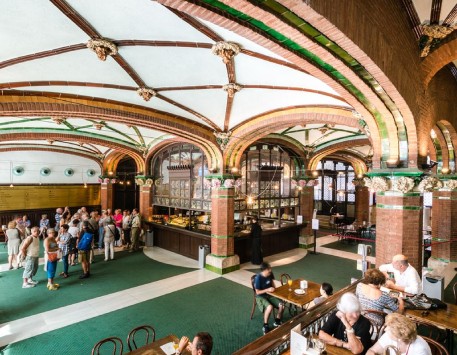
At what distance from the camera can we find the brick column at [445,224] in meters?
8.90

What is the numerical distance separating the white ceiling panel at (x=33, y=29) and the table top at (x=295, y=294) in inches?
203

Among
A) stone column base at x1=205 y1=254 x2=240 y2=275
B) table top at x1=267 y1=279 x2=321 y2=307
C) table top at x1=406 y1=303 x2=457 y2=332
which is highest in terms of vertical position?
table top at x1=406 y1=303 x2=457 y2=332

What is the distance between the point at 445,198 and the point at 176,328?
9.12m

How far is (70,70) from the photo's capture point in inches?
183

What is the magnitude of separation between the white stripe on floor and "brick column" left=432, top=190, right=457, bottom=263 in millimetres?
7497

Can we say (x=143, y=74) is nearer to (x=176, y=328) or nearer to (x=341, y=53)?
(x=341, y=53)

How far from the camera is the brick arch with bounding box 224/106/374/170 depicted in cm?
621

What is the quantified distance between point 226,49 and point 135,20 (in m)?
→ 1.25

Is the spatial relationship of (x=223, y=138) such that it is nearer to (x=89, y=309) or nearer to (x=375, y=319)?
(x=89, y=309)

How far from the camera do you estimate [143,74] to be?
16.3 feet

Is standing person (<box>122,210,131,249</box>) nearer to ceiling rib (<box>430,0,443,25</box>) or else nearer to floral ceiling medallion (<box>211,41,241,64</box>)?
floral ceiling medallion (<box>211,41,241,64</box>)

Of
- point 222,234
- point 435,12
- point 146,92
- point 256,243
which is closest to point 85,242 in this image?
point 222,234

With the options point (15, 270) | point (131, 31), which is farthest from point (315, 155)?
point (15, 270)

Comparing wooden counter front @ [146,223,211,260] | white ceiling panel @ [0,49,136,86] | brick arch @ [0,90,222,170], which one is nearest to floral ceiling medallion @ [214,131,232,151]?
brick arch @ [0,90,222,170]
